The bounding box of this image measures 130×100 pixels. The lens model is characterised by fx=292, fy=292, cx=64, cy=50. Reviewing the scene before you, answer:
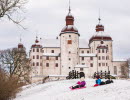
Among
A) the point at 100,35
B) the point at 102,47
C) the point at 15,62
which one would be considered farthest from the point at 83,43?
the point at 15,62

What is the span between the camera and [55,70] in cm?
7494

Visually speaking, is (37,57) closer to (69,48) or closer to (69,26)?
(69,48)

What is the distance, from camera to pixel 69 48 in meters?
73.5

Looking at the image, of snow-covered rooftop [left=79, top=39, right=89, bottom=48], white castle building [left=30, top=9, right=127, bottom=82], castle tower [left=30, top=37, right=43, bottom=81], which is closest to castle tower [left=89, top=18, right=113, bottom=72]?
white castle building [left=30, top=9, right=127, bottom=82]

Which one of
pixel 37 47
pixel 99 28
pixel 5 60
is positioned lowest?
pixel 5 60

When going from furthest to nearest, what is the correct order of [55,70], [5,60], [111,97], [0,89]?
[55,70], [5,60], [0,89], [111,97]

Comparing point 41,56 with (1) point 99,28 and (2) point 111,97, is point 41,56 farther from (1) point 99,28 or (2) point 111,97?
(2) point 111,97

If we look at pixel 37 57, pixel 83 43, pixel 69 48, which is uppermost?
pixel 83 43

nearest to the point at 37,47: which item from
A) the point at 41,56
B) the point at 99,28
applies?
the point at 41,56

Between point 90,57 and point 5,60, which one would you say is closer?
point 5,60

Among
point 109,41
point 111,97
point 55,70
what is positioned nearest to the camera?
point 111,97

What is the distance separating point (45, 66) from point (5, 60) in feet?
99.0

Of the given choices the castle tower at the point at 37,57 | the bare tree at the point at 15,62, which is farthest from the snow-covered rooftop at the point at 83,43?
the bare tree at the point at 15,62

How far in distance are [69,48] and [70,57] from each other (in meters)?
2.40
